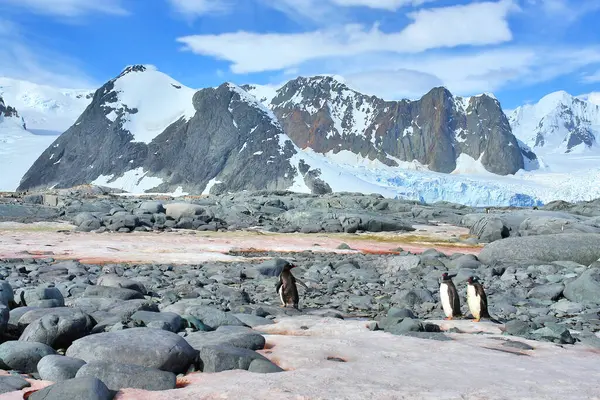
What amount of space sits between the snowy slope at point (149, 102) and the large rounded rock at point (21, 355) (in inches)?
3927

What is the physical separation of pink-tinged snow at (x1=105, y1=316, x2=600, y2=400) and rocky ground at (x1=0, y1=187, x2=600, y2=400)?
5 cm

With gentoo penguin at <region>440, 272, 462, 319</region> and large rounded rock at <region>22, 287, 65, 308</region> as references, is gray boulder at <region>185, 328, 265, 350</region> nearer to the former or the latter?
large rounded rock at <region>22, 287, 65, 308</region>

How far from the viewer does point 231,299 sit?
10.9m

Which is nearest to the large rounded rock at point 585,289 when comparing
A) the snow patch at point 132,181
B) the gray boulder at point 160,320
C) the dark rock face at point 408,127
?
the gray boulder at point 160,320

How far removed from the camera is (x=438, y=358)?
6.23 meters

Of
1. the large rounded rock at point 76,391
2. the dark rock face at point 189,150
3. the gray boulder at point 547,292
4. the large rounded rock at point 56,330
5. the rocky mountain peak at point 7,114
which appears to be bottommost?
the gray boulder at point 547,292

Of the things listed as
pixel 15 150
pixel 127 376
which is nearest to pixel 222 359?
pixel 127 376

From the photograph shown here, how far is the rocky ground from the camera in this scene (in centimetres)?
530

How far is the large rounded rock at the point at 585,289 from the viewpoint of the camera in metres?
11.2

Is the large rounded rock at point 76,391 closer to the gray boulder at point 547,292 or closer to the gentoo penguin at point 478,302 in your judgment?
the gentoo penguin at point 478,302

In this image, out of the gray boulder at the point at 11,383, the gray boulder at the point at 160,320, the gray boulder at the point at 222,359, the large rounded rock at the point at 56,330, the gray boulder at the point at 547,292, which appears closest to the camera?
the gray boulder at the point at 11,383

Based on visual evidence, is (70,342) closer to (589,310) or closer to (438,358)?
(438,358)

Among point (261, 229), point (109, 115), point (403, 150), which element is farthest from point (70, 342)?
point (403, 150)

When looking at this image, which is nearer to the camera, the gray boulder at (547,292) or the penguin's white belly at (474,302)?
the penguin's white belly at (474,302)
